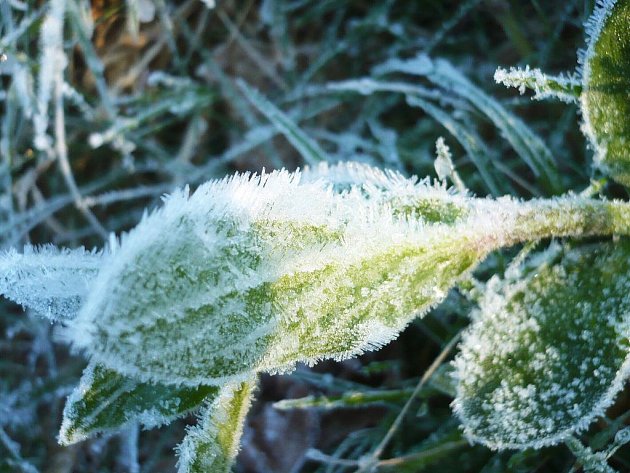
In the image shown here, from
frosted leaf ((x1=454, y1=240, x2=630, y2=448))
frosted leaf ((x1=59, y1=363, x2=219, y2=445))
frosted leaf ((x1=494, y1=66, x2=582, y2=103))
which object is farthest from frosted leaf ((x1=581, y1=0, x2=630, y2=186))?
frosted leaf ((x1=59, y1=363, x2=219, y2=445))

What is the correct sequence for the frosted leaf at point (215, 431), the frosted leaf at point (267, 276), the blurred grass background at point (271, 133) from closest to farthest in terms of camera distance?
the frosted leaf at point (267, 276), the frosted leaf at point (215, 431), the blurred grass background at point (271, 133)

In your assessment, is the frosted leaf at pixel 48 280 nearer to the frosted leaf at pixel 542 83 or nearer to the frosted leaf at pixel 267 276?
the frosted leaf at pixel 267 276

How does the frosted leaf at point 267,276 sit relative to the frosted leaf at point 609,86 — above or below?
below

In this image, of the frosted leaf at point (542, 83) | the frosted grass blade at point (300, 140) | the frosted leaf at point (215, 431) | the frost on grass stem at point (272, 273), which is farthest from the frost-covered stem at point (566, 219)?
the frosted grass blade at point (300, 140)

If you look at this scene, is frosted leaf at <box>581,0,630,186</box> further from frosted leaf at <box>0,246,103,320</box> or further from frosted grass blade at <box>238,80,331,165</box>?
frosted leaf at <box>0,246,103,320</box>

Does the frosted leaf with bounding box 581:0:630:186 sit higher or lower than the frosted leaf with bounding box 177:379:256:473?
higher

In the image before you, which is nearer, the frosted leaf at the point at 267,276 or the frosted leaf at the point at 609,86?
the frosted leaf at the point at 267,276

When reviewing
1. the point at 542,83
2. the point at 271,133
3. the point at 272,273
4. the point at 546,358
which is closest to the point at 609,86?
the point at 542,83
